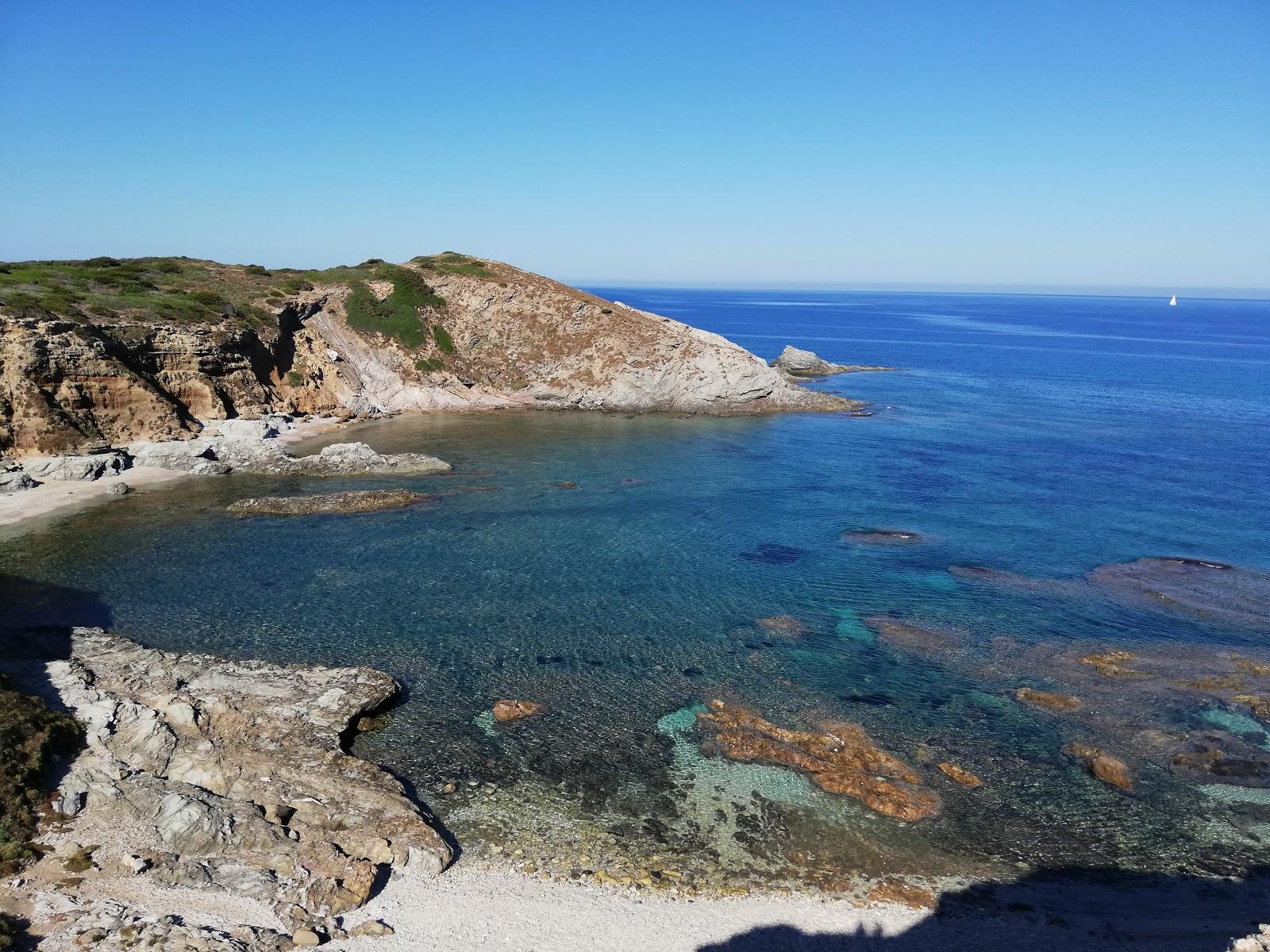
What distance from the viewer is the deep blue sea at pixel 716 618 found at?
67.0ft

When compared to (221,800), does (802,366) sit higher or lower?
higher

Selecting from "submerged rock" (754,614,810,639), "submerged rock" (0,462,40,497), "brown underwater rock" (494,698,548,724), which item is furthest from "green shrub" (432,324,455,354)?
"brown underwater rock" (494,698,548,724)

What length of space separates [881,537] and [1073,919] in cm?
2669

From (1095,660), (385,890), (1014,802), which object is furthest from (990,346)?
(385,890)

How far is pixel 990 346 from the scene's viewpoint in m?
160

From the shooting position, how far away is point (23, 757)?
19656 millimetres

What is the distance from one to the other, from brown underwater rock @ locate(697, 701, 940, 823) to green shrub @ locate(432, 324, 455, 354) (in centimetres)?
6743

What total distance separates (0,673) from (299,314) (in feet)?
205

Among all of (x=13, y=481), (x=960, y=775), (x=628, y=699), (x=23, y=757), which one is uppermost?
(x=13, y=481)

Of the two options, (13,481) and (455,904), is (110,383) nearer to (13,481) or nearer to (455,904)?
(13,481)

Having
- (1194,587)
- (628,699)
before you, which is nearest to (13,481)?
(628,699)

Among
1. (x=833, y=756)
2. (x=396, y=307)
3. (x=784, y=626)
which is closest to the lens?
(x=833, y=756)

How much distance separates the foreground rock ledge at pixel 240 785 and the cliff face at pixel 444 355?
4103 centimetres

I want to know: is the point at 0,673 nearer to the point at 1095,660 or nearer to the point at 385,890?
the point at 385,890
